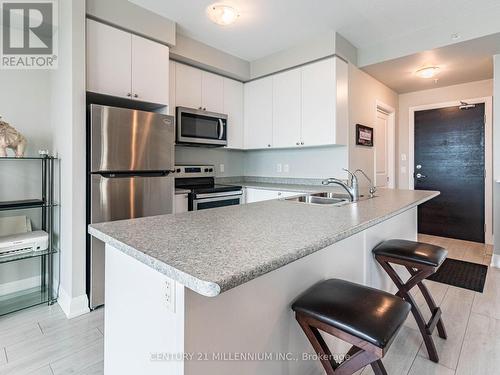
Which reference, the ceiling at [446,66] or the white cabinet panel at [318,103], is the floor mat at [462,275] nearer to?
the white cabinet panel at [318,103]

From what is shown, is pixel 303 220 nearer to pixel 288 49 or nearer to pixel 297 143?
pixel 297 143

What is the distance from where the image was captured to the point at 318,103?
3.29 m

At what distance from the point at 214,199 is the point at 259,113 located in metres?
1.45

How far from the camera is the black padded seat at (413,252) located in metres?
1.62

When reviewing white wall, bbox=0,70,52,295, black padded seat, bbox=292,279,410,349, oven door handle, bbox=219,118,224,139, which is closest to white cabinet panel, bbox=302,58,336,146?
oven door handle, bbox=219,118,224,139

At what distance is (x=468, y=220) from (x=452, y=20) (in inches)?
113

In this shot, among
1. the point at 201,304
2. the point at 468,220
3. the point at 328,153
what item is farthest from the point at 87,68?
the point at 468,220

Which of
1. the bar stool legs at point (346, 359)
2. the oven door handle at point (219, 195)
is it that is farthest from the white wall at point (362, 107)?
the bar stool legs at point (346, 359)

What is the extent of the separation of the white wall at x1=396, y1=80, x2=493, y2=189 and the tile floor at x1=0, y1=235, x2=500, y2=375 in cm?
272

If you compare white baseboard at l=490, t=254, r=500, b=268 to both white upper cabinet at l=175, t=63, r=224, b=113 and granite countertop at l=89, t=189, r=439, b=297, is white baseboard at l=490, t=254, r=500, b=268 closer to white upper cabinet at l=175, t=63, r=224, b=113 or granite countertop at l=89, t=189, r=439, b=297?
granite countertop at l=89, t=189, r=439, b=297

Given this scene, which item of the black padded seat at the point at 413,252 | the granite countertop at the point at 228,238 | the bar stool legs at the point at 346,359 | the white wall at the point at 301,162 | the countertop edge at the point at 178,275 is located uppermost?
the white wall at the point at 301,162

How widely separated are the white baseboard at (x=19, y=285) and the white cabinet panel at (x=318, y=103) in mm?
3126

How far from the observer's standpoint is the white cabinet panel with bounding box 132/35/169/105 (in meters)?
2.53

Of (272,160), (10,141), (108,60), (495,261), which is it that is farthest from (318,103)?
(10,141)
